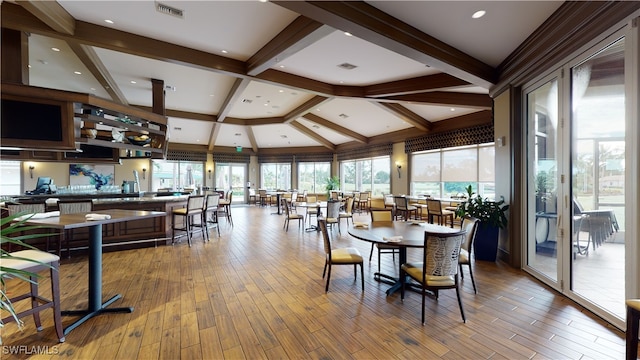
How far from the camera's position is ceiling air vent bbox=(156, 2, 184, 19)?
3072 millimetres

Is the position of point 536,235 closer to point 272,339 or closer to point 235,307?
point 272,339

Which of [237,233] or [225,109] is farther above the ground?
[225,109]

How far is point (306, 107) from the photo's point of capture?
782 cm

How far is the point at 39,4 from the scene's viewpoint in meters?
2.86

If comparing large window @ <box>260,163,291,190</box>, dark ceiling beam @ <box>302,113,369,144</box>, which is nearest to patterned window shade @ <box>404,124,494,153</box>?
dark ceiling beam @ <box>302,113,369,144</box>

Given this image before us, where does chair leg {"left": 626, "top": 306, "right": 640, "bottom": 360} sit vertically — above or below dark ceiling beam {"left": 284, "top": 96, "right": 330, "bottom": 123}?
below

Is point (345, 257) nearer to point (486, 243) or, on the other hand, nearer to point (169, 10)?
point (486, 243)

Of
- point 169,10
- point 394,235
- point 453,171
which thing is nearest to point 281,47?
point 169,10

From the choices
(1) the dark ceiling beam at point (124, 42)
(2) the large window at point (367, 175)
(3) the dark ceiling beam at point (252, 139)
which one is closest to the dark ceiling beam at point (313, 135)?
(2) the large window at point (367, 175)

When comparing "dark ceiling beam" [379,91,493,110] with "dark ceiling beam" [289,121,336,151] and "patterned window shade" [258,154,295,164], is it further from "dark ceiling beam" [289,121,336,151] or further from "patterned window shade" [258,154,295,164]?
"patterned window shade" [258,154,295,164]

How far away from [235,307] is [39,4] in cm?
392

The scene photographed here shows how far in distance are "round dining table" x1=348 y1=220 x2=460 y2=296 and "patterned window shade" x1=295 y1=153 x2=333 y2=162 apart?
369 inches

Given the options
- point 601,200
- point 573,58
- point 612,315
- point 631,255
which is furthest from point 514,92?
point 612,315

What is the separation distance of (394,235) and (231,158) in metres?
11.9
